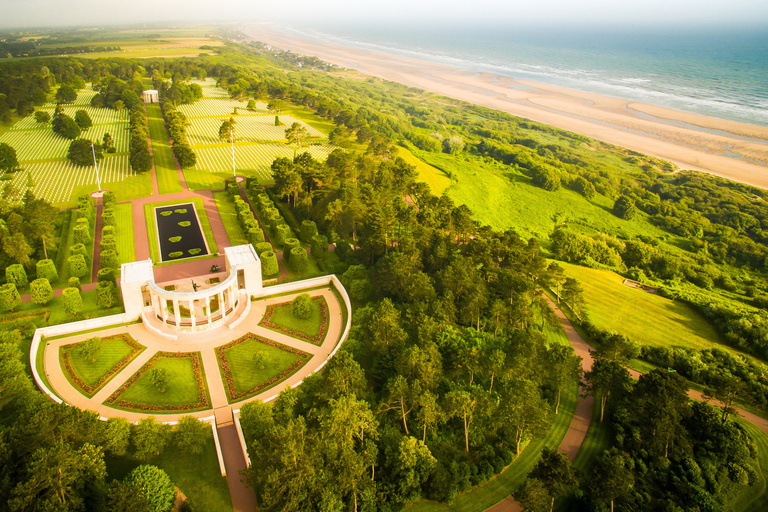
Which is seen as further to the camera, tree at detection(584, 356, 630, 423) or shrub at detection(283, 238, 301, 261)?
shrub at detection(283, 238, 301, 261)

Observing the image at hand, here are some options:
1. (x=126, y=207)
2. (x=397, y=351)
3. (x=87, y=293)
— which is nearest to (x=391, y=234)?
(x=397, y=351)

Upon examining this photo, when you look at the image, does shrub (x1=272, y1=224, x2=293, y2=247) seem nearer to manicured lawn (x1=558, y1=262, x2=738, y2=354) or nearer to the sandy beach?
manicured lawn (x1=558, y1=262, x2=738, y2=354)

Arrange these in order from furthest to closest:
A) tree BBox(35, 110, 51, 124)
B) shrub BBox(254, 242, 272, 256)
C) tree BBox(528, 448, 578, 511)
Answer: tree BBox(35, 110, 51, 124), shrub BBox(254, 242, 272, 256), tree BBox(528, 448, 578, 511)

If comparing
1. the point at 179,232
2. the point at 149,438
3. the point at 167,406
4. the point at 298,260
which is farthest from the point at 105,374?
the point at 179,232

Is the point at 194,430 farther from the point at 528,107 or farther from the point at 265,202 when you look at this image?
the point at 528,107

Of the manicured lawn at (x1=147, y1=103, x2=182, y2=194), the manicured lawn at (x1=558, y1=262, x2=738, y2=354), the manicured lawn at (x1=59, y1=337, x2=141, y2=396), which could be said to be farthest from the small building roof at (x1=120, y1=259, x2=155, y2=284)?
the manicured lawn at (x1=558, y1=262, x2=738, y2=354)

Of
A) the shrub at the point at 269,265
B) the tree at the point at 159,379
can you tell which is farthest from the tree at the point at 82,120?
the tree at the point at 159,379
